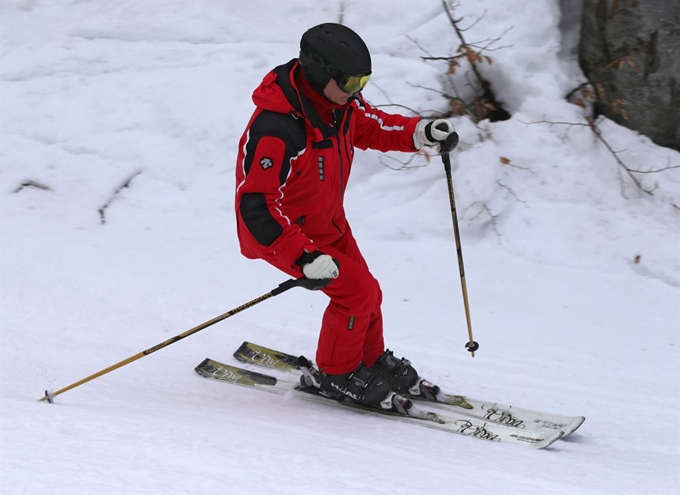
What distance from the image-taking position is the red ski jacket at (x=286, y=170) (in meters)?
3.31

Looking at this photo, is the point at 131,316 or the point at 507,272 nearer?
the point at 131,316

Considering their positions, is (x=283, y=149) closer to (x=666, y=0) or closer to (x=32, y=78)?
(x=666, y=0)

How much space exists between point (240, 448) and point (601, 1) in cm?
484

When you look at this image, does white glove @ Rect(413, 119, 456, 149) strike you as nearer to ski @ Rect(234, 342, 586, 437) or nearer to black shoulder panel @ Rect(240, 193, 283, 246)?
black shoulder panel @ Rect(240, 193, 283, 246)

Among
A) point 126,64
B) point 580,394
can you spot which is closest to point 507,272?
point 580,394

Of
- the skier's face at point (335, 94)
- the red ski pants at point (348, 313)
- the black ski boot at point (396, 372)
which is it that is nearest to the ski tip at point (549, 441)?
the black ski boot at point (396, 372)

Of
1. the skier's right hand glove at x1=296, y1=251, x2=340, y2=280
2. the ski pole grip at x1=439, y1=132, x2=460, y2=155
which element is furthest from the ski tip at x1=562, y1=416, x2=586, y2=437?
the ski pole grip at x1=439, y1=132, x2=460, y2=155

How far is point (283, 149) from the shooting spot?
130 inches

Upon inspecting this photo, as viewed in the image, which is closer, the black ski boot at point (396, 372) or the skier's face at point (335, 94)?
the skier's face at point (335, 94)

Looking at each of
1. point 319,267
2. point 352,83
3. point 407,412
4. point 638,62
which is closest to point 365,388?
point 407,412

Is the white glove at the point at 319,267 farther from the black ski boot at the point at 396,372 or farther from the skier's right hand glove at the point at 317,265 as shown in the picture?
the black ski boot at the point at 396,372

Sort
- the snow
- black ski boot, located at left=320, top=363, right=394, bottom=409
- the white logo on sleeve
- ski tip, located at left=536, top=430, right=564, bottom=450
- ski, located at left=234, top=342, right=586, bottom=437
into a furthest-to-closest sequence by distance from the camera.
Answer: black ski boot, located at left=320, top=363, right=394, bottom=409 < ski, located at left=234, top=342, right=586, bottom=437 < ski tip, located at left=536, top=430, right=564, bottom=450 < the white logo on sleeve < the snow

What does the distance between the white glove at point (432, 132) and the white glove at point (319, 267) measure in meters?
0.99

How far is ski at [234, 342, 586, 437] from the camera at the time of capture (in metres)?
3.77
